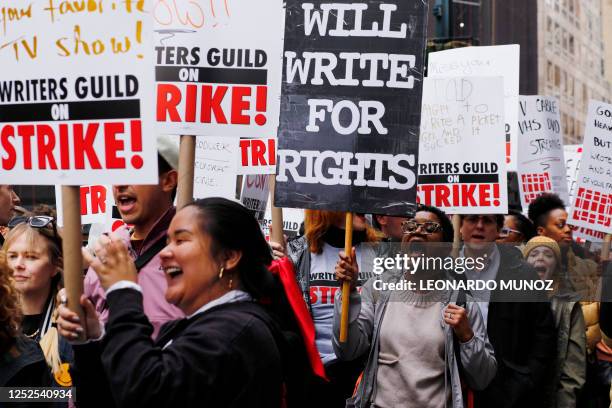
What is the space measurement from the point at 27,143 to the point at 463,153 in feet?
15.3

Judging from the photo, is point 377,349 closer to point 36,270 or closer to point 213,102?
point 213,102

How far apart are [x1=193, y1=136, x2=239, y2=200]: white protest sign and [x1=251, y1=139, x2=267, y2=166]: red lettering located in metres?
0.16

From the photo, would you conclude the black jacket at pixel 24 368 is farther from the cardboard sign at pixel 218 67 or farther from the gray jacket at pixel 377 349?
the gray jacket at pixel 377 349

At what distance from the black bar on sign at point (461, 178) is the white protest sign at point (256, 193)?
146cm

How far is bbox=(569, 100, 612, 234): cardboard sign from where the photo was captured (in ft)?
32.3

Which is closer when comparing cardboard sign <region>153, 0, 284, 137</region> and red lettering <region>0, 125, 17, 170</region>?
red lettering <region>0, 125, 17, 170</region>

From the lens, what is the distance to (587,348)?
7770 millimetres

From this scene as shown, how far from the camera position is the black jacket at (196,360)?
3.46 meters

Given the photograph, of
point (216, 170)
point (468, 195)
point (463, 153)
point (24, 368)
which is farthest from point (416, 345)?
point (216, 170)

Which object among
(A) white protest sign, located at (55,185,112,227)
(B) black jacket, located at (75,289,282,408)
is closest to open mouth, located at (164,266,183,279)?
(B) black jacket, located at (75,289,282,408)

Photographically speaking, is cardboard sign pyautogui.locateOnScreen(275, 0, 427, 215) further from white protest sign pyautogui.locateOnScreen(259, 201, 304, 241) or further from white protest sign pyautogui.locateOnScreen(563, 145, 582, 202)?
white protest sign pyautogui.locateOnScreen(563, 145, 582, 202)

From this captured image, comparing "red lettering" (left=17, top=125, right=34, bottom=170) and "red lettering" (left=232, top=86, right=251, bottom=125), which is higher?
"red lettering" (left=232, top=86, right=251, bottom=125)

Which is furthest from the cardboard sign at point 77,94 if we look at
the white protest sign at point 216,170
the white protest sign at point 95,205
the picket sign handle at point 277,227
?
the white protest sign at point 216,170

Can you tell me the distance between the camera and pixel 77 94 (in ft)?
13.3
